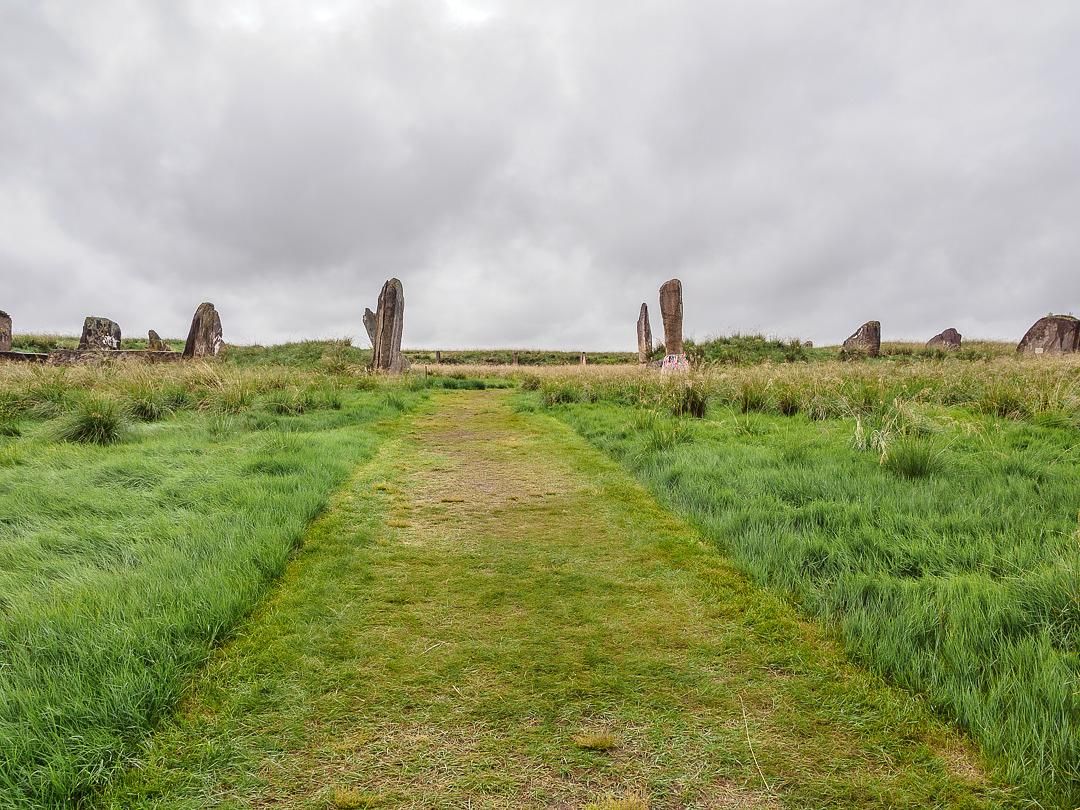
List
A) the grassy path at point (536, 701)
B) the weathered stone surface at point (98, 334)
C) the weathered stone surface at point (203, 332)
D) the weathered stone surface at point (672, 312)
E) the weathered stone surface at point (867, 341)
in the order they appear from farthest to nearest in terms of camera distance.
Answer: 1. the weathered stone surface at point (867, 341)
2. the weathered stone surface at point (98, 334)
3. the weathered stone surface at point (203, 332)
4. the weathered stone surface at point (672, 312)
5. the grassy path at point (536, 701)

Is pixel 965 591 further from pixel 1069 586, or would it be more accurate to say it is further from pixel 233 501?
pixel 233 501

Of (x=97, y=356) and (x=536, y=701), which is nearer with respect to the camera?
(x=536, y=701)

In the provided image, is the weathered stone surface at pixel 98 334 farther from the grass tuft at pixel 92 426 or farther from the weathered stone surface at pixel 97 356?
the grass tuft at pixel 92 426

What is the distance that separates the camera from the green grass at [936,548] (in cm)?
200

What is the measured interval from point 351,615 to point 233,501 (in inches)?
85.9

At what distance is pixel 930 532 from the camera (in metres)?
3.44

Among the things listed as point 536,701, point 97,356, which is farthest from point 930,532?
point 97,356

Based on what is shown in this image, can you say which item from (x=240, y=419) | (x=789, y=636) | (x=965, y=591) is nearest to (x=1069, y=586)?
(x=965, y=591)

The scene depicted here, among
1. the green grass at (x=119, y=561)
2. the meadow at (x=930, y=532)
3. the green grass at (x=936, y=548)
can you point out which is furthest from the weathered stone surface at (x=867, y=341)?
the green grass at (x=119, y=561)

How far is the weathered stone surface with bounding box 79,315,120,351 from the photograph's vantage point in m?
21.5

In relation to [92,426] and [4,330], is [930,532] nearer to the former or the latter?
[92,426]

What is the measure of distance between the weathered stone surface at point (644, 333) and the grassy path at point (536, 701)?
80.3ft

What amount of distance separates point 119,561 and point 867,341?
30.2 meters

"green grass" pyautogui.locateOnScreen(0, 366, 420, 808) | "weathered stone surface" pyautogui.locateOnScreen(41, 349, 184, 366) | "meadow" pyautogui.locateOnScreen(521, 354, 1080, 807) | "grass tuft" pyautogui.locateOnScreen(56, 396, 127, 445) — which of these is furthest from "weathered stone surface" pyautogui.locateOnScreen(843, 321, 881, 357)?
"weathered stone surface" pyautogui.locateOnScreen(41, 349, 184, 366)
